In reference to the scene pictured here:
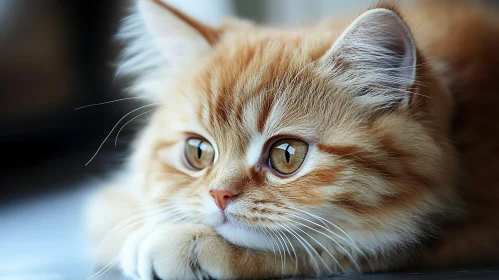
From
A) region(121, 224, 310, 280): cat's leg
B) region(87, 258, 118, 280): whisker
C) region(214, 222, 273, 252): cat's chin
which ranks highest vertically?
region(214, 222, 273, 252): cat's chin

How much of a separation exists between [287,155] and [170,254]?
0.33m

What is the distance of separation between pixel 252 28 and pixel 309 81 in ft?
1.50

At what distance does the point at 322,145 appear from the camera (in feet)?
3.73

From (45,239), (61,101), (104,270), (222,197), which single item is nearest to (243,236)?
(222,197)

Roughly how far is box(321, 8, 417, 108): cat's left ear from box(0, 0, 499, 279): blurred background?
1.48 ft

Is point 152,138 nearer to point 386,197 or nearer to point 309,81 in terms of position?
point 309,81

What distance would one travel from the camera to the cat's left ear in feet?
3.66

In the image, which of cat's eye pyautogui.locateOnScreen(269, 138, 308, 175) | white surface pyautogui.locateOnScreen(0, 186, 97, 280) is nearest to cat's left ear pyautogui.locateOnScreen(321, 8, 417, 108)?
cat's eye pyautogui.locateOnScreen(269, 138, 308, 175)

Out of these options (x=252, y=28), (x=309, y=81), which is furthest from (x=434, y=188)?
(x=252, y=28)

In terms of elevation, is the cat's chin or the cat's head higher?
the cat's head

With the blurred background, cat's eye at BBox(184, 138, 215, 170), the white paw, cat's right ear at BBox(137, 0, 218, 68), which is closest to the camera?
the white paw

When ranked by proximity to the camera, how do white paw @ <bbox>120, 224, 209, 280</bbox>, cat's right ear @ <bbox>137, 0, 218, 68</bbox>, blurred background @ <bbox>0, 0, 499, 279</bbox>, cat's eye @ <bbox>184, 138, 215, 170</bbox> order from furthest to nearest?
blurred background @ <bbox>0, 0, 499, 279</bbox> → cat's right ear @ <bbox>137, 0, 218, 68</bbox> → cat's eye @ <bbox>184, 138, 215, 170</bbox> → white paw @ <bbox>120, 224, 209, 280</bbox>

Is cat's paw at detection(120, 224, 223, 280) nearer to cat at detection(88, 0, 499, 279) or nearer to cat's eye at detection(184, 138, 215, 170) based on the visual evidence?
cat at detection(88, 0, 499, 279)

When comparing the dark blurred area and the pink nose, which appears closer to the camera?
the pink nose
